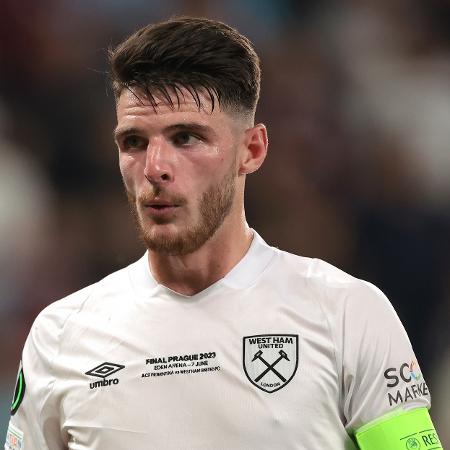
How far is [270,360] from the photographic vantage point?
235cm

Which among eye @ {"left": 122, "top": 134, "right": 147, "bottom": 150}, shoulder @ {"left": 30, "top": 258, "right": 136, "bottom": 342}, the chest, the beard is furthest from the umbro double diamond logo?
eye @ {"left": 122, "top": 134, "right": 147, "bottom": 150}

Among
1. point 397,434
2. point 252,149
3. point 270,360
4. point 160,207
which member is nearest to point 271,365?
point 270,360

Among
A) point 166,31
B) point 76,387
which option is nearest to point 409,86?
point 166,31

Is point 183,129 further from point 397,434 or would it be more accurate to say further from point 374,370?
point 397,434

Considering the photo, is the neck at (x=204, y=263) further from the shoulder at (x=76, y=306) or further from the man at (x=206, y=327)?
the shoulder at (x=76, y=306)

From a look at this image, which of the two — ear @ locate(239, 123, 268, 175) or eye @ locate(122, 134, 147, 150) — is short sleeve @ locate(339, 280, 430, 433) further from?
eye @ locate(122, 134, 147, 150)

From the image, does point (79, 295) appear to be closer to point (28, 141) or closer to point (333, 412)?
point (333, 412)

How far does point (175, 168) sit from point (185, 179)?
38mm

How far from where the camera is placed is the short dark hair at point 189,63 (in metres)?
2.42

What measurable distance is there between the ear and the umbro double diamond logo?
606 mm

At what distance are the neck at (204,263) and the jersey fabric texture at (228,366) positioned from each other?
→ 3 centimetres

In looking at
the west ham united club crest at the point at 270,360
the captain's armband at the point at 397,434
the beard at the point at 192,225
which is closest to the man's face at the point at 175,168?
the beard at the point at 192,225

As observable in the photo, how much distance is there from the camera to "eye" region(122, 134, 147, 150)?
2432 mm

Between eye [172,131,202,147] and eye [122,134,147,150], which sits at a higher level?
eye [122,134,147,150]
